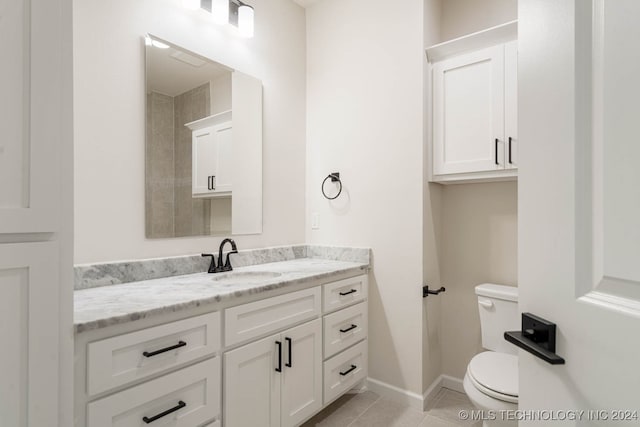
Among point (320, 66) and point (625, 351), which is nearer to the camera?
point (625, 351)

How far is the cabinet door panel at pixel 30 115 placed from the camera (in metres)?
0.78

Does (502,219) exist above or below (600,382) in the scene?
above

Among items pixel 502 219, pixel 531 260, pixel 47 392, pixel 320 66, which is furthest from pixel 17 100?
pixel 502 219

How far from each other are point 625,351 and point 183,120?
197cm

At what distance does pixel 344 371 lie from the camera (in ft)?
6.79

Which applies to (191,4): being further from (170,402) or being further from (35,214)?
(170,402)

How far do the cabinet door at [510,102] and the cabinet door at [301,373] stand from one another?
1419 mm

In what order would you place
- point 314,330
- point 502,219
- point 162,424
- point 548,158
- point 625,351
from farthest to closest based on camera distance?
point 502,219
point 314,330
point 162,424
point 548,158
point 625,351

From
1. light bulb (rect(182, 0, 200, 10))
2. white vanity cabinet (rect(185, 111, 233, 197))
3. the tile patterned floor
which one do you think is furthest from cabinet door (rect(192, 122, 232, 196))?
the tile patterned floor

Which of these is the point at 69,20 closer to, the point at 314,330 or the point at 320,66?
the point at 314,330

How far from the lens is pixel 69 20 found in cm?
88

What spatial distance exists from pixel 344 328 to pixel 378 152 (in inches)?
46.4

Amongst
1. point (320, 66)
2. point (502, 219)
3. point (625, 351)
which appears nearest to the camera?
point (625, 351)

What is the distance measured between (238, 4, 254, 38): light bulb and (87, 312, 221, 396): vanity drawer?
1.74 meters
